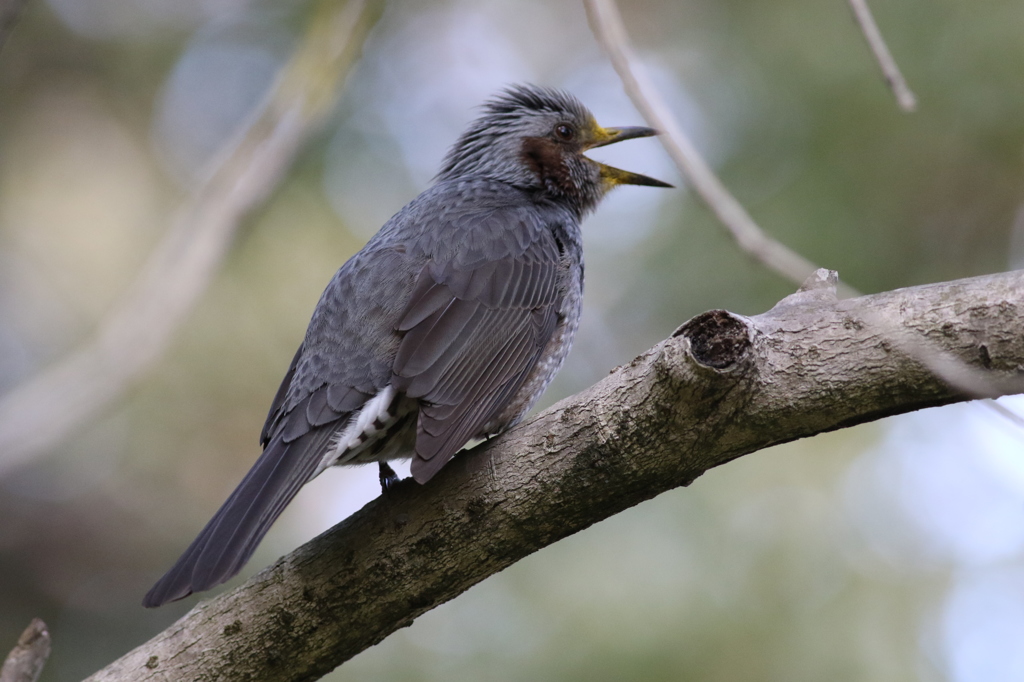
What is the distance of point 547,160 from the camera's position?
491 centimetres

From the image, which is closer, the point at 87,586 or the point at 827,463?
the point at 827,463

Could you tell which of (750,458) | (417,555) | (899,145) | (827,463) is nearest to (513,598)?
(750,458)

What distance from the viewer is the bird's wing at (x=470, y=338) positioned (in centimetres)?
329

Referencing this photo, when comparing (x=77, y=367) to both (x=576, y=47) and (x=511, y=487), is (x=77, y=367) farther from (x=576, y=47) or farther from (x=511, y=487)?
(x=576, y=47)

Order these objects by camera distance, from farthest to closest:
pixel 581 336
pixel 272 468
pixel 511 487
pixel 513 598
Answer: pixel 581 336 → pixel 513 598 → pixel 272 468 → pixel 511 487

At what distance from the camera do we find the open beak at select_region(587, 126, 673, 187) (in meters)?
4.92

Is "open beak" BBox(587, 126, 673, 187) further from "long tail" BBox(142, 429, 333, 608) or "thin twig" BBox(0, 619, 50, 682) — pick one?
"thin twig" BBox(0, 619, 50, 682)

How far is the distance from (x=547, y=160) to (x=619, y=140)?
18.1 inches

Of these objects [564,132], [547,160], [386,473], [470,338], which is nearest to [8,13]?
[470,338]

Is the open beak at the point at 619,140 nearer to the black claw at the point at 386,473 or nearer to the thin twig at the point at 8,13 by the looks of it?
the black claw at the point at 386,473

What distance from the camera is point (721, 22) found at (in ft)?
22.3

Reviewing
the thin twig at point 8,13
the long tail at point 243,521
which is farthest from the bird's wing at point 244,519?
the thin twig at point 8,13

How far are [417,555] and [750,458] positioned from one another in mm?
3542

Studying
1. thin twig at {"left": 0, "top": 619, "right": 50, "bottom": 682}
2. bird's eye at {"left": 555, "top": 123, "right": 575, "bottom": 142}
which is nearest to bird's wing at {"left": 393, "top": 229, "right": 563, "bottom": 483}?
bird's eye at {"left": 555, "top": 123, "right": 575, "bottom": 142}
